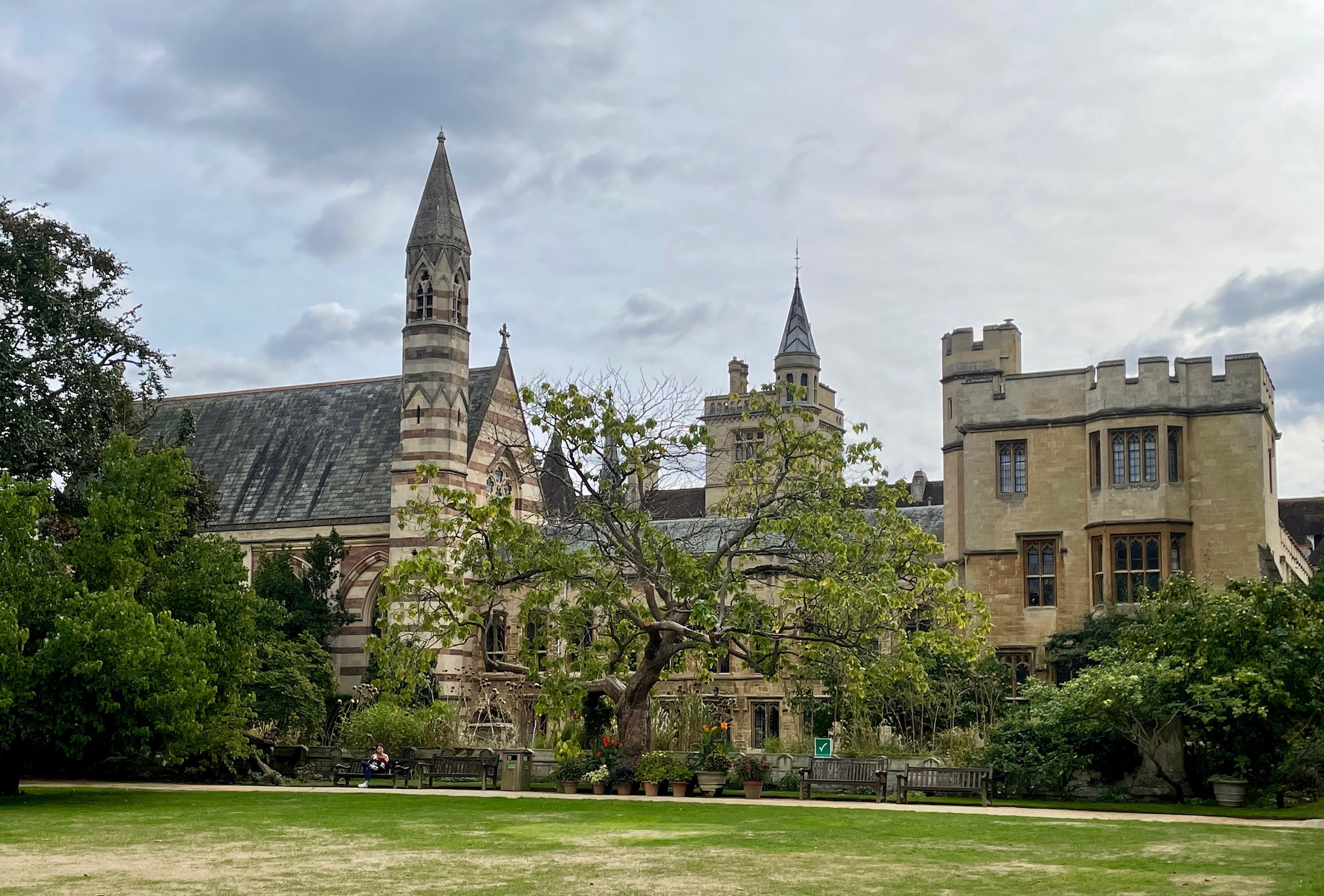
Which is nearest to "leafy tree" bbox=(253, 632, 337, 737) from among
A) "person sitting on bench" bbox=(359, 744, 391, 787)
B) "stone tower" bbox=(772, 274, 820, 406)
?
"person sitting on bench" bbox=(359, 744, 391, 787)

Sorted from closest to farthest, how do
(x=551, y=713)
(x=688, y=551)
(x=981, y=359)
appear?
(x=551, y=713), (x=688, y=551), (x=981, y=359)

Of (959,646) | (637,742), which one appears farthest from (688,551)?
(959,646)

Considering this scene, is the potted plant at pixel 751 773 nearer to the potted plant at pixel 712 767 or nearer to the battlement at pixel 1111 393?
the potted plant at pixel 712 767

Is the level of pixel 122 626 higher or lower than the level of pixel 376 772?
higher

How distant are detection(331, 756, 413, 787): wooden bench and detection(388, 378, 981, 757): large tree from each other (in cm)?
471

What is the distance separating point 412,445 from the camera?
42812 millimetres

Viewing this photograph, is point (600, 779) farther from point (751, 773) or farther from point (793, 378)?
point (793, 378)

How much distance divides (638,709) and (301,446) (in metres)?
24.5

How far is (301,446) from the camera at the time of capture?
47.2m

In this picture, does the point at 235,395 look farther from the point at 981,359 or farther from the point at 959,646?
the point at 959,646

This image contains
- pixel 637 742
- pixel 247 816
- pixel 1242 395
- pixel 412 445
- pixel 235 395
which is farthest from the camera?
pixel 235 395

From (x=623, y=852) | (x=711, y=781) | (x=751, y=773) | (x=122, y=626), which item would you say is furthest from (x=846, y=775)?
(x=122, y=626)

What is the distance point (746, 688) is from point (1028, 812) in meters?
20.5

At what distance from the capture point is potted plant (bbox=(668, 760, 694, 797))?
25.2 meters
